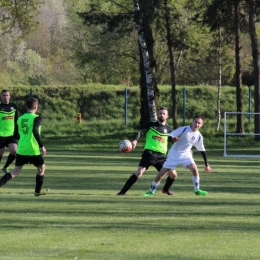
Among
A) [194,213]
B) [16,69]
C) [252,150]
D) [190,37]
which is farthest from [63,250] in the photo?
[16,69]

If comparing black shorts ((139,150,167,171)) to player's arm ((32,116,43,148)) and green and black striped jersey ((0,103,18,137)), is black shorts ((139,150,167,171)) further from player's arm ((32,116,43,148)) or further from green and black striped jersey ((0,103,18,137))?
green and black striped jersey ((0,103,18,137))

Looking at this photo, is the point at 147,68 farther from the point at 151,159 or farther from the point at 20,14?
the point at 151,159

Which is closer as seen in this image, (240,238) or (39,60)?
(240,238)

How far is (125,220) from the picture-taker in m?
14.1

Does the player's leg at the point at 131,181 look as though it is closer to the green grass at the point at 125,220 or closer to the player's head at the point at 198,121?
the green grass at the point at 125,220

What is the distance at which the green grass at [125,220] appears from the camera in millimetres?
11039

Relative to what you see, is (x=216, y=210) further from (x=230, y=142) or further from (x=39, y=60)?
(x=39, y=60)

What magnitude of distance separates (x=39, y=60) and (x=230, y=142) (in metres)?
40.1

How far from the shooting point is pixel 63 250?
11.0 meters

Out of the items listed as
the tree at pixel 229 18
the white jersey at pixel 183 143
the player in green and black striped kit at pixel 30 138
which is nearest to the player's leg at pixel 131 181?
the white jersey at pixel 183 143

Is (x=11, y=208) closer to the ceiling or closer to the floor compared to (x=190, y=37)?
closer to the floor

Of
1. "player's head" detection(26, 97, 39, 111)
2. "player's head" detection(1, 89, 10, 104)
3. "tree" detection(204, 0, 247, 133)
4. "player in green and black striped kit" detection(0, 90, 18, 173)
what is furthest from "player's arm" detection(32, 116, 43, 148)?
Answer: "tree" detection(204, 0, 247, 133)

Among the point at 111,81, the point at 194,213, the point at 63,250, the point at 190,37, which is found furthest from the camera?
the point at 111,81

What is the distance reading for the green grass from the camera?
11.0 metres
